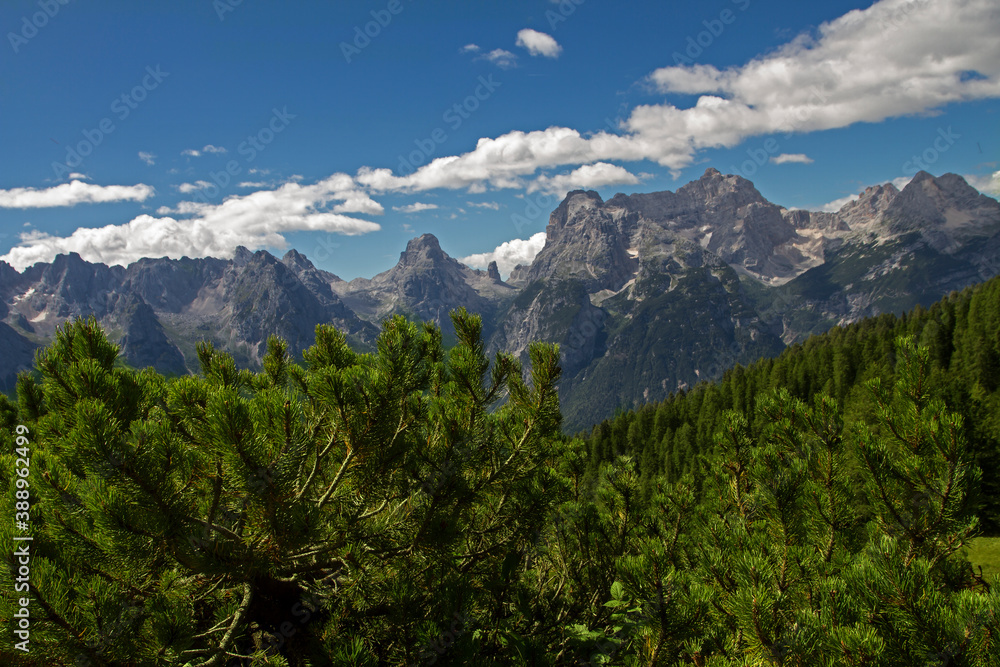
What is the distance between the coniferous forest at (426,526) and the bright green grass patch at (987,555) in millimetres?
23334

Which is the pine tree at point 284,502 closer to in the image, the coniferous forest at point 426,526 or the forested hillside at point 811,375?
the coniferous forest at point 426,526

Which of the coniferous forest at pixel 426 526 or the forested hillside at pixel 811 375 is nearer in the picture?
the coniferous forest at pixel 426 526

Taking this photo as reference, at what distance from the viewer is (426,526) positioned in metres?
5.22

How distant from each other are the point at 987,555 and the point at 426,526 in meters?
33.2

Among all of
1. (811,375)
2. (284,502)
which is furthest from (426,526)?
(811,375)

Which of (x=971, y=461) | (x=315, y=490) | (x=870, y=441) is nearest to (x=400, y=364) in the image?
(x=315, y=490)

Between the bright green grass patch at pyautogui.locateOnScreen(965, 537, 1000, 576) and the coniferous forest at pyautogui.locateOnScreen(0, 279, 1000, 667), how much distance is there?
76.6ft

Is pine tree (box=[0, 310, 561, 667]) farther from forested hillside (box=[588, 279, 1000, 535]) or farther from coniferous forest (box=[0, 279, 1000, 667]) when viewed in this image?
forested hillside (box=[588, 279, 1000, 535])

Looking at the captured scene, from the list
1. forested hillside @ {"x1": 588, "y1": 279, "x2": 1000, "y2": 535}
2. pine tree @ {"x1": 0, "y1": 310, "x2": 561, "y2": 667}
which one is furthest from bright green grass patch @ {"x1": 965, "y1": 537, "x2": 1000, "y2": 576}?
forested hillside @ {"x1": 588, "y1": 279, "x2": 1000, "y2": 535}

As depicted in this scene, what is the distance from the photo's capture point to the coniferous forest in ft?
11.5

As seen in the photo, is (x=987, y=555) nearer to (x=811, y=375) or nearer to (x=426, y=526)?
(x=426, y=526)

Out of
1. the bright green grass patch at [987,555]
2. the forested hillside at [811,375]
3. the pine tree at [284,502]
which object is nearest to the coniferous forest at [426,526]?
the pine tree at [284,502]

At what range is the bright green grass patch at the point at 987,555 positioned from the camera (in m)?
21.3

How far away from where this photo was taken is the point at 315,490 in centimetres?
498
